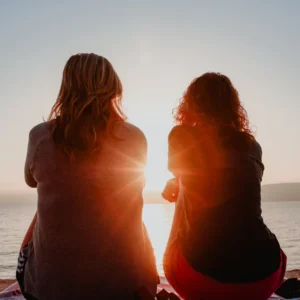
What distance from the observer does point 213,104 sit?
3.54 metres

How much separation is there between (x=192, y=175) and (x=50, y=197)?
1101 mm

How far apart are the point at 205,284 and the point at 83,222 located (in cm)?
105

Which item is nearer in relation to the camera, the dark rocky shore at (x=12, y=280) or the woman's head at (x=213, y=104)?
the woman's head at (x=213, y=104)

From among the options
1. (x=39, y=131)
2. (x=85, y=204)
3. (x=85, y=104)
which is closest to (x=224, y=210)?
(x=85, y=204)

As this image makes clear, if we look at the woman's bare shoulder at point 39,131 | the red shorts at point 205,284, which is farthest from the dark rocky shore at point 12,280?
the woman's bare shoulder at point 39,131

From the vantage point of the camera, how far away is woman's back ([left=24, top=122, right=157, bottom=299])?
2809 mm

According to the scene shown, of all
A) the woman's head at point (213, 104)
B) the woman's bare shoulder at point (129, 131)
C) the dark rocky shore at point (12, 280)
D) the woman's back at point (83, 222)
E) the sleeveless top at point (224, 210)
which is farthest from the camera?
the dark rocky shore at point (12, 280)

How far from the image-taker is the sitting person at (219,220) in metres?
3.07

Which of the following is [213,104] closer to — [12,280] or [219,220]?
[219,220]

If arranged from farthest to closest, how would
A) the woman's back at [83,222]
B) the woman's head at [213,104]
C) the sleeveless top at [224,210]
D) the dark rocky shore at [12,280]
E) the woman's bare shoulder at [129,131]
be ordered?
the dark rocky shore at [12,280] < the woman's head at [213,104] < the sleeveless top at [224,210] < the woman's bare shoulder at [129,131] < the woman's back at [83,222]

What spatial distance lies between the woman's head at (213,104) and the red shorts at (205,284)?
3.56ft

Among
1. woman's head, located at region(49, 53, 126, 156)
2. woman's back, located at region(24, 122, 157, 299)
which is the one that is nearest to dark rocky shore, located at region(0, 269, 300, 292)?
woman's back, located at region(24, 122, 157, 299)

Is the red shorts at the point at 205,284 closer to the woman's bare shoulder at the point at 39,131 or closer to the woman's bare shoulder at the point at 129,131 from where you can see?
the woman's bare shoulder at the point at 129,131

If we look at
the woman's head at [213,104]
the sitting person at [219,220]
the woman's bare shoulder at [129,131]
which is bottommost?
the sitting person at [219,220]
